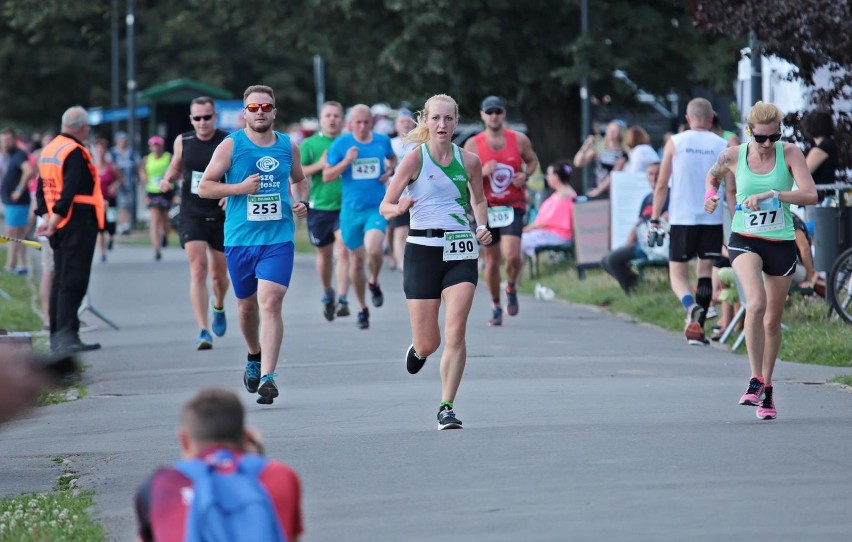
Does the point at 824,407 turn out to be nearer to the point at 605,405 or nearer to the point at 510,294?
the point at 605,405

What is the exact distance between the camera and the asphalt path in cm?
689

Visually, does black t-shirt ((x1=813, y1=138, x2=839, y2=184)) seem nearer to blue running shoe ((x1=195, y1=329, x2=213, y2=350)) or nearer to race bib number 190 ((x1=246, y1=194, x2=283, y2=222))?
blue running shoe ((x1=195, y1=329, x2=213, y2=350))

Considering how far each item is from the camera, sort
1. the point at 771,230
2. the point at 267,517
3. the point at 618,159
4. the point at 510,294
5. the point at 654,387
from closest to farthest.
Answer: the point at 267,517 → the point at 771,230 → the point at 654,387 → the point at 510,294 → the point at 618,159

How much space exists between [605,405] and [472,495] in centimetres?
303

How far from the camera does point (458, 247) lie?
378 inches

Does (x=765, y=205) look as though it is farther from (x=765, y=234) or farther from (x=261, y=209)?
(x=261, y=209)

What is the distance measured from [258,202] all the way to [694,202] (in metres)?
4.55

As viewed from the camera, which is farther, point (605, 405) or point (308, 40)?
point (308, 40)

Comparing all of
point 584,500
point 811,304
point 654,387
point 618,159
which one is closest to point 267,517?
point 584,500

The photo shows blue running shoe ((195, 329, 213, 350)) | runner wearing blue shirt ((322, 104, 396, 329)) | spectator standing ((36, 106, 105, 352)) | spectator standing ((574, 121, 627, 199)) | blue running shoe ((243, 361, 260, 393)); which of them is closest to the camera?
blue running shoe ((243, 361, 260, 393))

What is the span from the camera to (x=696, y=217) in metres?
14.0

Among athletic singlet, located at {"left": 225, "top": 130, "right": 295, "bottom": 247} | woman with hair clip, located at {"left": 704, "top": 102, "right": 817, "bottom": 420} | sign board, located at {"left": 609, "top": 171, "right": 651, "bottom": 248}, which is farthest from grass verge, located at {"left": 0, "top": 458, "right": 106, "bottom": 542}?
sign board, located at {"left": 609, "top": 171, "right": 651, "bottom": 248}

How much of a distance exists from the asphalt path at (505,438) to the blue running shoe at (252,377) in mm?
188

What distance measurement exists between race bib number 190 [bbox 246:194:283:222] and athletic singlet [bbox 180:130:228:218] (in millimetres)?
3103
